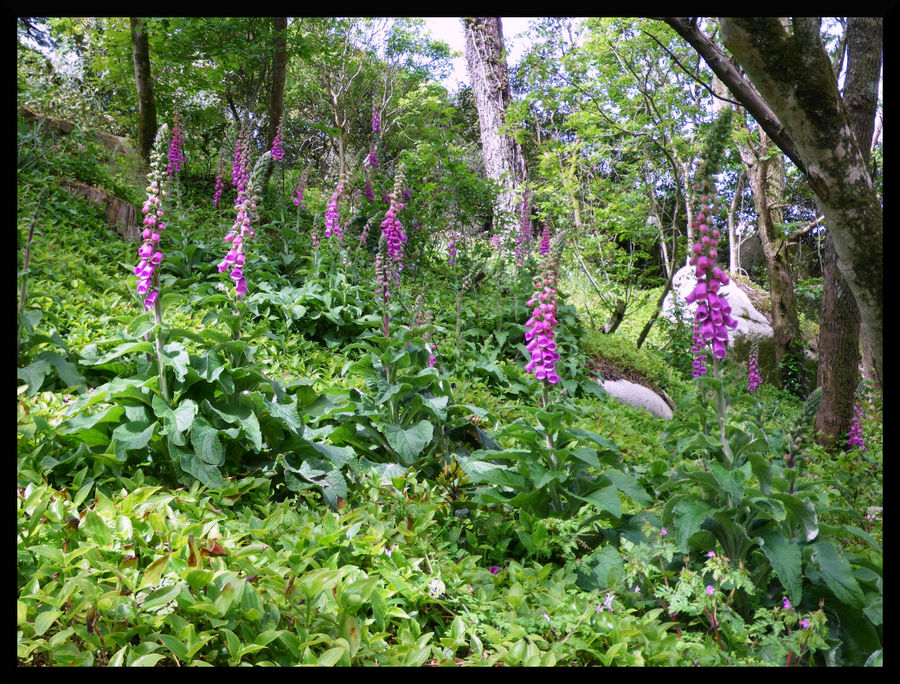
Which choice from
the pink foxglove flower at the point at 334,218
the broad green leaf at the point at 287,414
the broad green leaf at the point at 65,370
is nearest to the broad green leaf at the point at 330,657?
the broad green leaf at the point at 287,414

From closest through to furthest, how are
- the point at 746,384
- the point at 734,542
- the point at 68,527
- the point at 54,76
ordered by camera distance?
the point at 68,527 < the point at 734,542 < the point at 746,384 < the point at 54,76

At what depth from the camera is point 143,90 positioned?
17.5ft

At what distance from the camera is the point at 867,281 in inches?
71.8

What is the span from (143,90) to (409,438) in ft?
15.7

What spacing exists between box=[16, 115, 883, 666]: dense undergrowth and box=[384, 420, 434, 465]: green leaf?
15mm

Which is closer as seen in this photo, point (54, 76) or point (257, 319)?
point (54, 76)

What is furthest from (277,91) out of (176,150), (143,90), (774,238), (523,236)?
(774,238)

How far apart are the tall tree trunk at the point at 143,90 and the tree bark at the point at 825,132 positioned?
4743 mm

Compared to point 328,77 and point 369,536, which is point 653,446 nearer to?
point 369,536

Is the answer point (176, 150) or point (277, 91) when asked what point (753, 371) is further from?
point (277, 91)

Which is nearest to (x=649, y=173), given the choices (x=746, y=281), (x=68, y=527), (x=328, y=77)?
(x=746, y=281)

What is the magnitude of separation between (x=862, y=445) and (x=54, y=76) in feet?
18.4

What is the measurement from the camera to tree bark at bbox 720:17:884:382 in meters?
1.79

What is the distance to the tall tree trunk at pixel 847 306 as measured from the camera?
2025 mm
